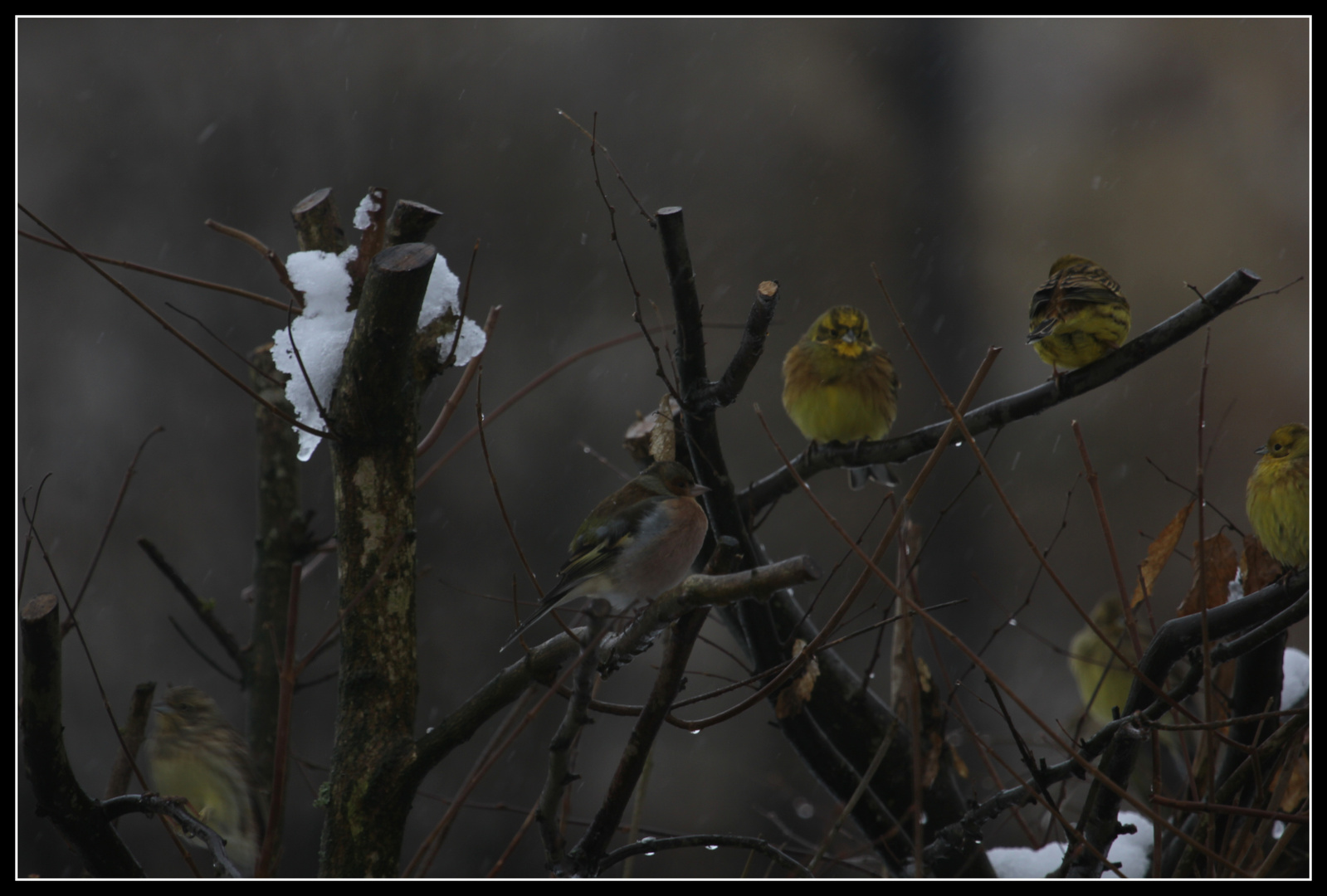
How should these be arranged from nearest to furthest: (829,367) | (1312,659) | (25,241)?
(1312,659) → (829,367) → (25,241)

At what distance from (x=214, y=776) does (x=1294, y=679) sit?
3.47m

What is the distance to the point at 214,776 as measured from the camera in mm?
3545

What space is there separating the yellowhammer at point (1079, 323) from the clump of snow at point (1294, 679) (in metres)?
1.02

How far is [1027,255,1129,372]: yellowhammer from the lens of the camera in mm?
3062

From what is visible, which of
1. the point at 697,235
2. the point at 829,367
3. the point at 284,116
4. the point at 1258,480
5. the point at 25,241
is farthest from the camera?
the point at 697,235

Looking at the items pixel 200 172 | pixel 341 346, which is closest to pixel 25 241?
pixel 200 172

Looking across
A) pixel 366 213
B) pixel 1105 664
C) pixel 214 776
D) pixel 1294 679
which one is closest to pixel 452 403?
pixel 366 213

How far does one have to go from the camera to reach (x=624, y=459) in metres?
8.04

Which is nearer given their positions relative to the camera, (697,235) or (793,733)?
(793,733)

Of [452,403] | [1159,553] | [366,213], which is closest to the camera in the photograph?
[1159,553]

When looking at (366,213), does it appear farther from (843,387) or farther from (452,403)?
(843,387)

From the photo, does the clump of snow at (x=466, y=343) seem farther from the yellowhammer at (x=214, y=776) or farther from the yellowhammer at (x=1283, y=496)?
the yellowhammer at (x=1283, y=496)

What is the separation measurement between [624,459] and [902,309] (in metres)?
3.01
